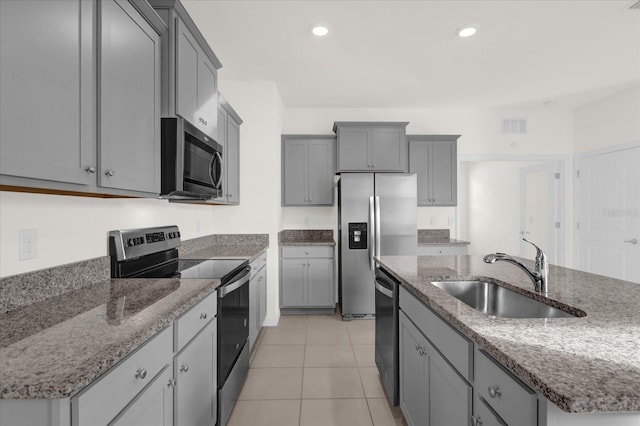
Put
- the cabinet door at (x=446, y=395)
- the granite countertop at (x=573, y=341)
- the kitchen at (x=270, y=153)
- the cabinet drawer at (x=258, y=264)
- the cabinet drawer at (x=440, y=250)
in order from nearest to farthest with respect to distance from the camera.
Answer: the granite countertop at (x=573, y=341), the cabinet door at (x=446, y=395), the kitchen at (x=270, y=153), the cabinet drawer at (x=258, y=264), the cabinet drawer at (x=440, y=250)

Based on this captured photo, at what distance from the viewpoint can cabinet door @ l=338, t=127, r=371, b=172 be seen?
425 cm

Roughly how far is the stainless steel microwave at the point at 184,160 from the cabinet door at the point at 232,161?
88 cm

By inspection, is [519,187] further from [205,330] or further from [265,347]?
[205,330]

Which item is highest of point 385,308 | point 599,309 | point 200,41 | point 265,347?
point 200,41

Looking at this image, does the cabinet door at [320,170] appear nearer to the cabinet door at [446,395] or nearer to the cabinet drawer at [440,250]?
the cabinet drawer at [440,250]

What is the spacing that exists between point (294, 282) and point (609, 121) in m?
4.59

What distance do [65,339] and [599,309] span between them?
177 centimetres

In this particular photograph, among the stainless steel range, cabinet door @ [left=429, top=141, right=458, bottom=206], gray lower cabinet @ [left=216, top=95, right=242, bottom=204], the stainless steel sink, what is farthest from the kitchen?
the stainless steel sink

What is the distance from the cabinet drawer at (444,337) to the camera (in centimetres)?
112

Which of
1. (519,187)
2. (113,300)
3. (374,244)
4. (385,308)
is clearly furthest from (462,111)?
(113,300)

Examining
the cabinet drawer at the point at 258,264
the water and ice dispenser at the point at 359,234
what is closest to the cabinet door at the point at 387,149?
the water and ice dispenser at the point at 359,234

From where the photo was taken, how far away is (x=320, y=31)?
271cm

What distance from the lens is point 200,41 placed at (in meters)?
2.12

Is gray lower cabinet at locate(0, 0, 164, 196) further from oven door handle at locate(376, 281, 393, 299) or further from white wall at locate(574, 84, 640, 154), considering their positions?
white wall at locate(574, 84, 640, 154)
